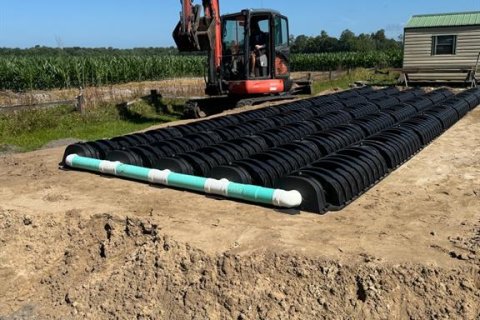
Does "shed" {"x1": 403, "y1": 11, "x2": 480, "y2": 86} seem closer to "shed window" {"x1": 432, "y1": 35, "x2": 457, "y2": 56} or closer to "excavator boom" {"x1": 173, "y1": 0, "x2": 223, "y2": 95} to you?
"shed window" {"x1": 432, "y1": 35, "x2": 457, "y2": 56}

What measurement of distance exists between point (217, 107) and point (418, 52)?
1219 centimetres

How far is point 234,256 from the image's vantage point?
12.9 ft

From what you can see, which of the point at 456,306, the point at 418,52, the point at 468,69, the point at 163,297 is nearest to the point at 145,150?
the point at 163,297

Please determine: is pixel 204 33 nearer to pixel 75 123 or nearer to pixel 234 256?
pixel 75 123

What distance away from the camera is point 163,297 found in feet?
12.7

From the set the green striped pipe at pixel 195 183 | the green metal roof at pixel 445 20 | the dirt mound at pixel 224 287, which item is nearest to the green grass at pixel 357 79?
the green metal roof at pixel 445 20

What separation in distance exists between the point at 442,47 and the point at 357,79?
4452mm

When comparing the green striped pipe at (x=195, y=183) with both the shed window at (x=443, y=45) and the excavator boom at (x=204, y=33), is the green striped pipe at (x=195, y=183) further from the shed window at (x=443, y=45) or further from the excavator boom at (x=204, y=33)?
the shed window at (x=443, y=45)

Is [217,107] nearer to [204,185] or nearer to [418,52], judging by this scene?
[204,185]

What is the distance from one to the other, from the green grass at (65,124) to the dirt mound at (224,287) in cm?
659

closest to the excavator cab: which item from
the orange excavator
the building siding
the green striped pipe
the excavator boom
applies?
the orange excavator

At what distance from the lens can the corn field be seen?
1063 inches

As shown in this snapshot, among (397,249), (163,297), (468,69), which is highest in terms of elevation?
(468,69)

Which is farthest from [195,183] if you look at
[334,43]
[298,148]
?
[334,43]
